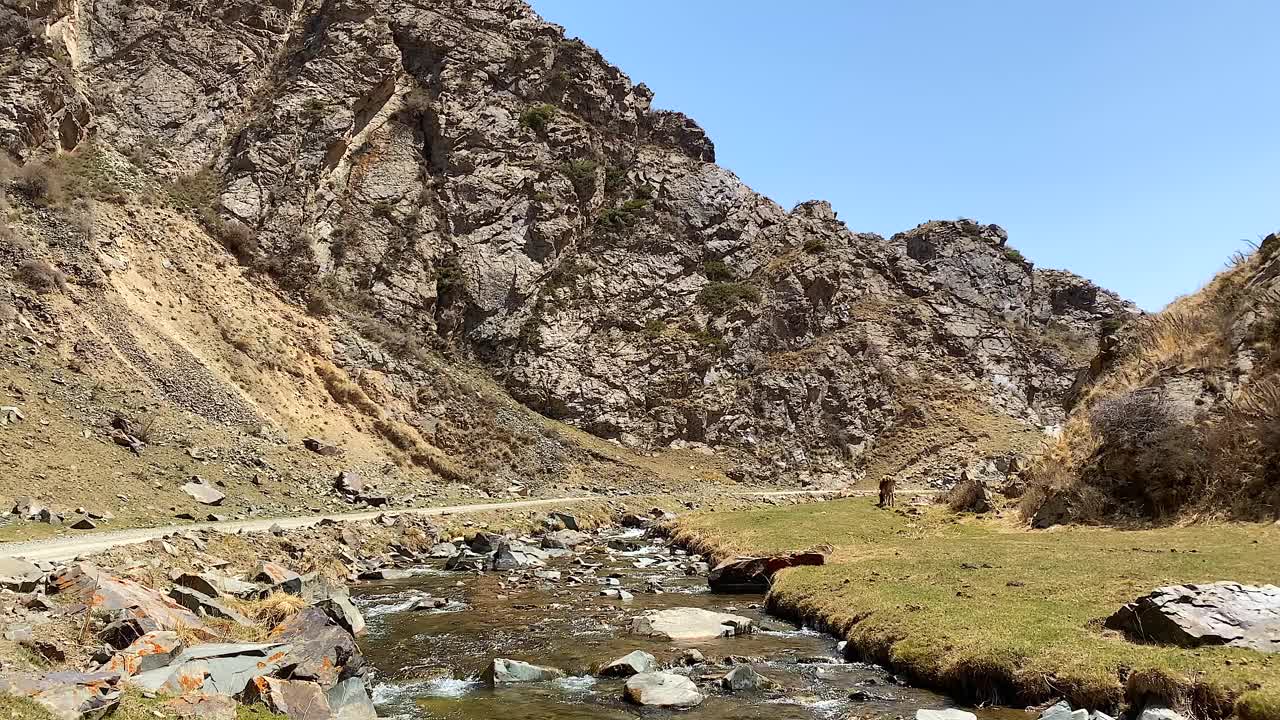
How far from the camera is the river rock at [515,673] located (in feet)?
46.5

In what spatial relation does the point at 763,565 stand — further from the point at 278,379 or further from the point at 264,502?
the point at 278,379

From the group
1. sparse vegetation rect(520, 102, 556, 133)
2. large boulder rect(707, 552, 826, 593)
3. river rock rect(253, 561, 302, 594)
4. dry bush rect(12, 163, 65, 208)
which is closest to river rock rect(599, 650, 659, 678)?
river rock rect(253, 561, 302, 594)

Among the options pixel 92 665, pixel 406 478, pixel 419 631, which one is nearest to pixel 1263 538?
pixel 419 631

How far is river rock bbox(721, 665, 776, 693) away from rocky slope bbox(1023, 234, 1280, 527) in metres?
20.0

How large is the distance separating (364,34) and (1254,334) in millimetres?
84052

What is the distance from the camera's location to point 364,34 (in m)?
83.1

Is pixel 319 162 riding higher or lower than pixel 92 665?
higher

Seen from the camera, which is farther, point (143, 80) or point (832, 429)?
point (832, 429)

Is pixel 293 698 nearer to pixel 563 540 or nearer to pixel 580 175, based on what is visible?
pixel 563 540

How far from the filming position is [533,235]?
270 feet

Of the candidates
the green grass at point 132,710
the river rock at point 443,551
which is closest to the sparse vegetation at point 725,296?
the river rock at point 443,551

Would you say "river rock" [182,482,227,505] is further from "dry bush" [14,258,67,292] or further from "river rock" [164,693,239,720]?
"river rock" [164,693,239,720]

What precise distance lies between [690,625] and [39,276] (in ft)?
140

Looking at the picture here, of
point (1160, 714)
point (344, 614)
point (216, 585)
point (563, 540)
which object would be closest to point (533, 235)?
point (563, 540)
